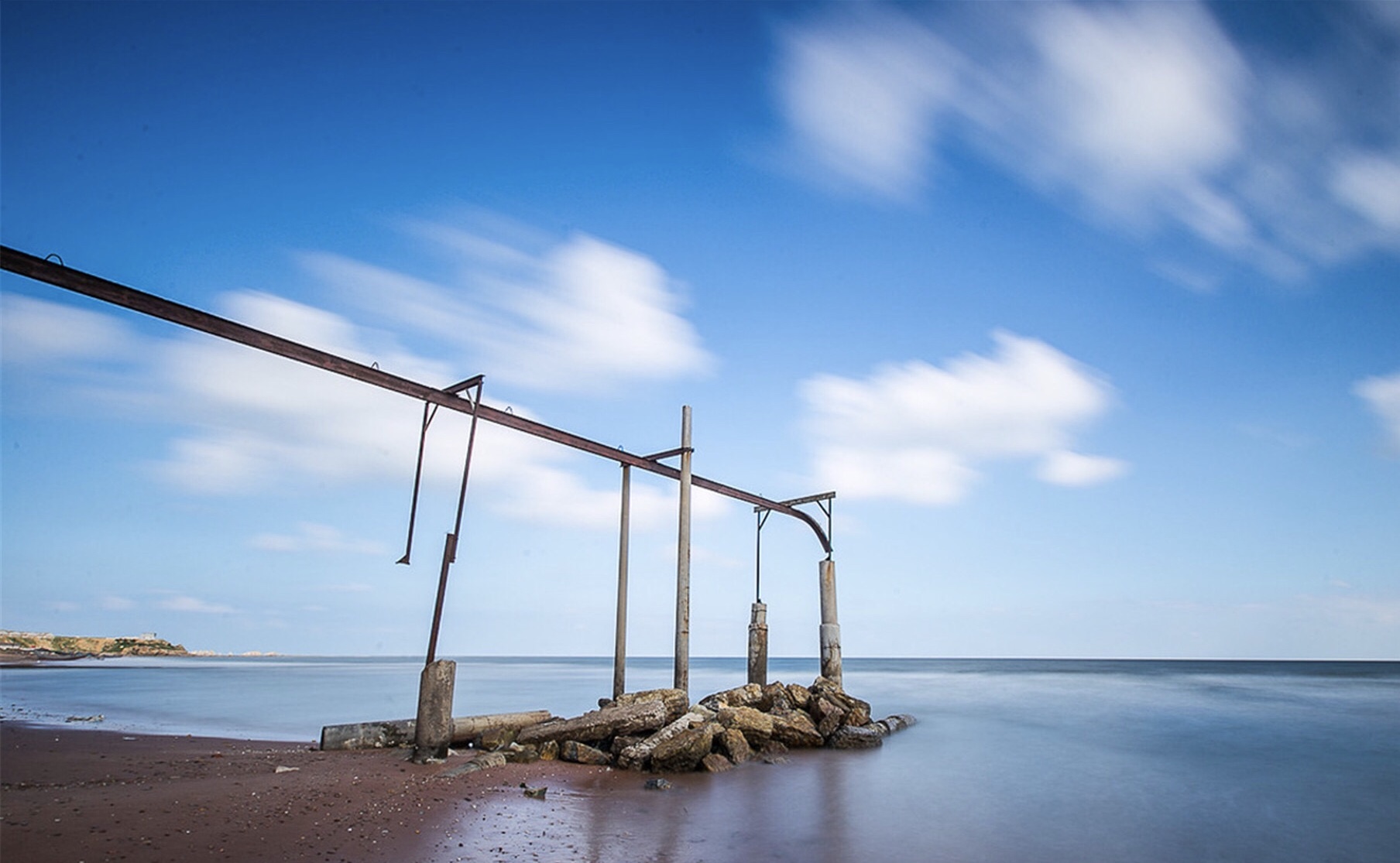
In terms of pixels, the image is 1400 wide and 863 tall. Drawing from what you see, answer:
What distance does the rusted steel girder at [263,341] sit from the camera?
25.2 ft

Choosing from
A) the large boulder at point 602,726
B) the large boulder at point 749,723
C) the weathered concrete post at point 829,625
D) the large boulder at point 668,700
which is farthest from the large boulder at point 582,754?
the weathered concrete post at point 829,625

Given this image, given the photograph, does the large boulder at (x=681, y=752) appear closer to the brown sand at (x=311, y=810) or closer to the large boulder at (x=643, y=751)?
the large boulder at (x=643, y=751)

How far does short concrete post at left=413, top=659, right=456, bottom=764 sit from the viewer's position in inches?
394

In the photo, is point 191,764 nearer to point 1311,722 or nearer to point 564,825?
point 564,825

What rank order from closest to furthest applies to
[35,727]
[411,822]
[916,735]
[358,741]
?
[411,822], [358,741], [35,727], [916,735]

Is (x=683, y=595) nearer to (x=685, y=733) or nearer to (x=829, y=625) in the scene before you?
(x=685, y=733)

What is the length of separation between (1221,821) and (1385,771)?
8.52 m

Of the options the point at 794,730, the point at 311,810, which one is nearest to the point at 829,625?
the point at 794,730

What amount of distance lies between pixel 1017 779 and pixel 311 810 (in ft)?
36.4

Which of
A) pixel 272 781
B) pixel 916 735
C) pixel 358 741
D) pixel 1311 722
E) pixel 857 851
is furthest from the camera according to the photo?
pixel 1311 722

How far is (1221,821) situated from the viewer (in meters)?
10.5

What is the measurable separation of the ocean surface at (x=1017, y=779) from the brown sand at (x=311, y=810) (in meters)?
0.60

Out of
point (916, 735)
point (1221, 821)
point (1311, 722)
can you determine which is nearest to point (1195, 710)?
point (1311, 722)

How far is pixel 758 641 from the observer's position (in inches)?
714
